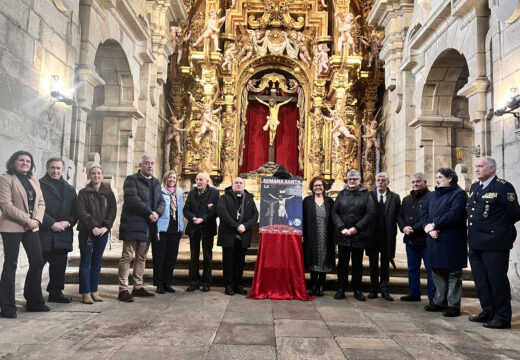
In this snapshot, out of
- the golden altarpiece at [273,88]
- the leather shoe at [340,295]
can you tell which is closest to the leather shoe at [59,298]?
the leather shoe at [340,295]

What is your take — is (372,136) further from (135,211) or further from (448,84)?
(135,211)

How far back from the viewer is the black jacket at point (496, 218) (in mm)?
3607

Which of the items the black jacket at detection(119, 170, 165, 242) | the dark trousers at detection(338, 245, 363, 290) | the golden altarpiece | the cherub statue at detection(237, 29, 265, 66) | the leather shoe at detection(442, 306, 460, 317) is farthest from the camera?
the cherub statue at detection(237, 29, 265, 66)

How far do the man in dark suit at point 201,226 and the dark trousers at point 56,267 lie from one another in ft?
4.67

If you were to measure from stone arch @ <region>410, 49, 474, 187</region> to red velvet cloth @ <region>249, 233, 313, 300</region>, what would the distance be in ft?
14.1

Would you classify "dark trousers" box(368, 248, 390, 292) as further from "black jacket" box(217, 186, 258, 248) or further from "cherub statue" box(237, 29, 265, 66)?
"cherub statue" box(237, 29, 265, 66)

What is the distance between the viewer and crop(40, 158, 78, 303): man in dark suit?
4008 millimetres

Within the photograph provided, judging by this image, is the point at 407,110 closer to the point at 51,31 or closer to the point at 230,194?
the point at 230,194

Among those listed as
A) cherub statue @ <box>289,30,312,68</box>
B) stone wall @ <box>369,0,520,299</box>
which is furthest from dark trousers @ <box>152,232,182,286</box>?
cherub statue @ <box>289,30,312,68</box>

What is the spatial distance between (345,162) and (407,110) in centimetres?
244

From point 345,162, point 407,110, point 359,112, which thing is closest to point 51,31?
point 407,110

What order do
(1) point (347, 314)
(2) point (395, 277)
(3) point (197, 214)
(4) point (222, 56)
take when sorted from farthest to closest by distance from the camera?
1. (4) point (222, 56)
2. (2) point (395, 277)
3. (3) point (197, 214)
4. (1) point (347, 314)

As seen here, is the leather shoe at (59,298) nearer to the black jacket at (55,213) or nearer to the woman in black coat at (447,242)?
the black jacket at (55,213)

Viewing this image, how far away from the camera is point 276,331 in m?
3.28
